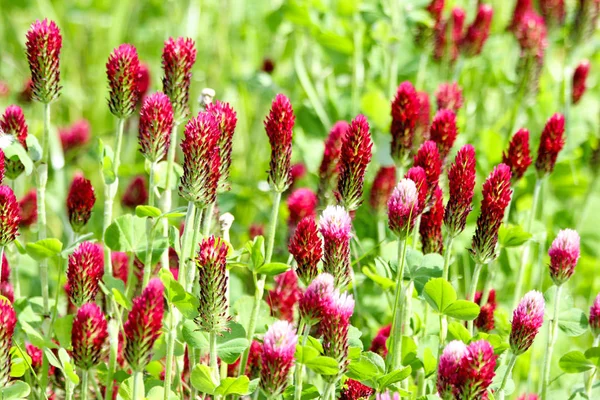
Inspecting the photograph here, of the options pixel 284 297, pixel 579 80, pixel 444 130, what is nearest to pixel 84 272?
pixel 284 297

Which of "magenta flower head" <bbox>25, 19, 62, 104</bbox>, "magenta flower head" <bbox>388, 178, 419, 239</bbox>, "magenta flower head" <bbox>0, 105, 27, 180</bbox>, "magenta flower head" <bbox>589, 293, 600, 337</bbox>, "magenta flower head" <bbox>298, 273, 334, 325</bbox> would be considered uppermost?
"magenta flower head" <bbox>25, 19, 62, 104</bbox>

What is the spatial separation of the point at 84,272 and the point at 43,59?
1.40 ft

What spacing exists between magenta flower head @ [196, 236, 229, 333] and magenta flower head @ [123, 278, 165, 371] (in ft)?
0.26

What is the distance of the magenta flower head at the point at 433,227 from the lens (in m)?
1.83

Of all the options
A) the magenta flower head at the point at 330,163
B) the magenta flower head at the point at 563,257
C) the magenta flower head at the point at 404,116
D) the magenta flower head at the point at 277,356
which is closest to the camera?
the magenta flower head at the point at 277,356

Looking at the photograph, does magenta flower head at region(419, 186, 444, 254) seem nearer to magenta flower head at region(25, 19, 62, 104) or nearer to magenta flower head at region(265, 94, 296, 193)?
magenta flower head at region(265, 94, 296, 193)

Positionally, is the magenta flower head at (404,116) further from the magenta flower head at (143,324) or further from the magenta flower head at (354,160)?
the magenta flower head at (143,324)

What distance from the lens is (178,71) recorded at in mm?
1851

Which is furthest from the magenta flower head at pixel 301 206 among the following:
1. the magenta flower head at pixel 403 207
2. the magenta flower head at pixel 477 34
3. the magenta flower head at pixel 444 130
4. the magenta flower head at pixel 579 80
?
the magenta flower head at pixel 579 80

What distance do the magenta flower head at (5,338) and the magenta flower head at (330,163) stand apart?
0.91 meters

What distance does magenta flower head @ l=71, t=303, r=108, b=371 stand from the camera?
156 centimetres

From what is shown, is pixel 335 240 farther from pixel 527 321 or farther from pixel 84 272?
pixel 84 272

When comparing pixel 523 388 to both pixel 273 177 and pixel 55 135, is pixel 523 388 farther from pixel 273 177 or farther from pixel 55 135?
pixel 55 135

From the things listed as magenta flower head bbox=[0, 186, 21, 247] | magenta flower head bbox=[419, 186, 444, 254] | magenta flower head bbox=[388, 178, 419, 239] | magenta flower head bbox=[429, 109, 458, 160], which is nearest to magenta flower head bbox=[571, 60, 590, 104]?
magenta flower head bbox=[429, 109, 458, 160]
